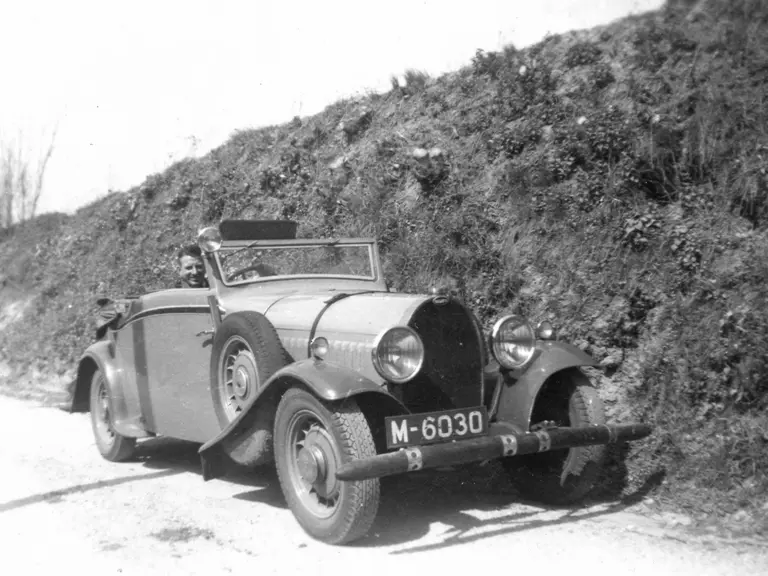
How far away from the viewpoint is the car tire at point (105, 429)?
6668 millimetres

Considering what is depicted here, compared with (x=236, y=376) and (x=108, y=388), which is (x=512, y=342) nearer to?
(x=236, y=376)

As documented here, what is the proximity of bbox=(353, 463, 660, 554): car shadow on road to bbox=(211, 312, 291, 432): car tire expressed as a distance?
3.61 ft

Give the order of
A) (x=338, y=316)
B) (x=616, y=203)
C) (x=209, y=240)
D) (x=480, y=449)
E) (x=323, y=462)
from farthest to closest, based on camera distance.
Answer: (x=616, y=203) → (x=209, y=240) → (x=338, y=316) → (x=323, y=462) → (x=480, y=449)

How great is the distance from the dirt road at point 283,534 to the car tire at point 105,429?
49 centimetres

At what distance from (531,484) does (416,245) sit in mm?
3796

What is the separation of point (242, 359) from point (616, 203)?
3673 millimetres

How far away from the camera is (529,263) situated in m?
7.28

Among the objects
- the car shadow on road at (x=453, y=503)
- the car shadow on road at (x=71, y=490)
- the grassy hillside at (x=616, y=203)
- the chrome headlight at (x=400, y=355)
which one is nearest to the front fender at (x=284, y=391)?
the chrome headlight at (x=400, y=355)

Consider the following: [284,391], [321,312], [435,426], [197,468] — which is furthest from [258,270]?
[435,426]

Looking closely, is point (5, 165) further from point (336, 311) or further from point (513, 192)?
point (336, 311)

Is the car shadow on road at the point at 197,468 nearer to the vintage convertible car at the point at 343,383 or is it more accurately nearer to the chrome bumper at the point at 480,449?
the vintage convertible car at the point at 343,383

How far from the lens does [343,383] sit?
417 cm

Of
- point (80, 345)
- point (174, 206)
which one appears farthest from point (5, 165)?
point (80, 345)

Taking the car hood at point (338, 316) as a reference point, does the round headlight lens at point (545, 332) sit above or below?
below
